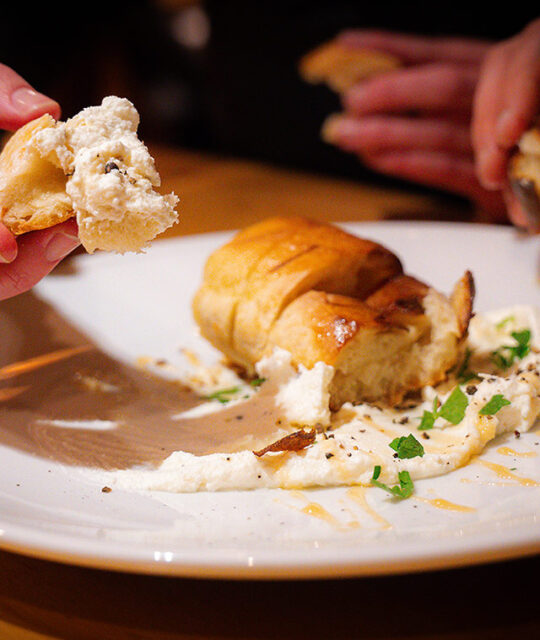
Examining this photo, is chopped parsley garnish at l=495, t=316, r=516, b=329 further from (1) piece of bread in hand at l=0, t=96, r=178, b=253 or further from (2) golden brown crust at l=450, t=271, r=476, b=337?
(1) piece of bread in hand at l=0, t=96, r=178, b=253

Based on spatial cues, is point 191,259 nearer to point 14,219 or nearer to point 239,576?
point 14,219

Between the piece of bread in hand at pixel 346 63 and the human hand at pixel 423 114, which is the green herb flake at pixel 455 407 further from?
the piece of bread in hand at pixel 346 63

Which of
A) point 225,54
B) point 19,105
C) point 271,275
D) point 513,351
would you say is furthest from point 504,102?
point 225,54

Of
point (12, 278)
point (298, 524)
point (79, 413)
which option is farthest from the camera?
point (79, 413)

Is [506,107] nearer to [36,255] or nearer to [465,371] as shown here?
[465,371]

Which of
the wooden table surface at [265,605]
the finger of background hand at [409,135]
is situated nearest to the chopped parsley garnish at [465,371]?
the wooden table surface at [265,605]

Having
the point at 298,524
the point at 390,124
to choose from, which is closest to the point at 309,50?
the point at 390,124
